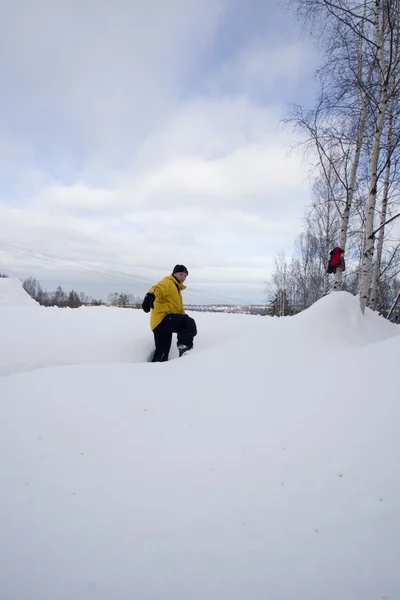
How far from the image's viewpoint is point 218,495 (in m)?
1.78

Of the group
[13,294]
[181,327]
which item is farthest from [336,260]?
[13,294]

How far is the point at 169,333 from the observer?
4824 millimetres

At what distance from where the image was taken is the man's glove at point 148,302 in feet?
15.3

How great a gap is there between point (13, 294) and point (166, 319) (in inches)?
428

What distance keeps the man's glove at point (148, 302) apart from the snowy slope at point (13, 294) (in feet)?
30.4

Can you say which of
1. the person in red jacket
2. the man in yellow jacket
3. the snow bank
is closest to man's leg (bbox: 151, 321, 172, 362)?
the man in yellow jacket

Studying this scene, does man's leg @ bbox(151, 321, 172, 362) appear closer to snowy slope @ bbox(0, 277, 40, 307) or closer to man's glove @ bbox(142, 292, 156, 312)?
man's glove @ bbox(142, 292, 156, 312)

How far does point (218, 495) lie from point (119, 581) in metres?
0.65

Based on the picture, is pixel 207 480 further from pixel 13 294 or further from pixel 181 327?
pixel 13 294

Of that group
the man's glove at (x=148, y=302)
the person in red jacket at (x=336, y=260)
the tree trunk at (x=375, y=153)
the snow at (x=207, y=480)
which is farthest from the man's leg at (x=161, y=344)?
the person in red jacket at (x=336, y=260)

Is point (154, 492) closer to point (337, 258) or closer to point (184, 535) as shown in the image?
point (184, 535)

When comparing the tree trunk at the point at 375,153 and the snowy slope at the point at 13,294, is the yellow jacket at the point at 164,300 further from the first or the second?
the snowy slope at the point at 13,294

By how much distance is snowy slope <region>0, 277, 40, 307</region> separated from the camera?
1208 centimetres

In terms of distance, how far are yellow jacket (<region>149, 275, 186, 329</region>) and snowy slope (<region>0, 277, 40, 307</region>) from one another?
925 cm
